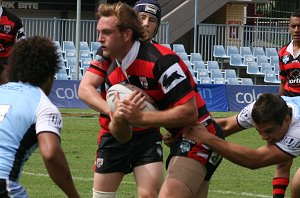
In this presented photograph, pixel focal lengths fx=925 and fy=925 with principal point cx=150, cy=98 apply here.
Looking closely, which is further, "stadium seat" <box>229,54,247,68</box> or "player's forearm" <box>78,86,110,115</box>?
"stadium seat" <box>229,54,247,68</box>

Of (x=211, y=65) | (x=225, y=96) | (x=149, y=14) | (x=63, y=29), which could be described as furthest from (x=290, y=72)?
(x=63, y=29)

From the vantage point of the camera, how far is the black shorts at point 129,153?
7.79 m

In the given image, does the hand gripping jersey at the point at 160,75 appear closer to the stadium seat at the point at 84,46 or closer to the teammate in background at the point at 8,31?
the teammate in background at the point at 8,31

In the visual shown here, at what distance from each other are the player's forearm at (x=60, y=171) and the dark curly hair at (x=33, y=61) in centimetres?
51

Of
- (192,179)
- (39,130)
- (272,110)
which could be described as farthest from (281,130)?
(39,130)

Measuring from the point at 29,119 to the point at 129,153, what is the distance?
2.37m

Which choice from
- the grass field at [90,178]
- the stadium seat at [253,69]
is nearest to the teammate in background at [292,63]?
the grass field at [90,178]

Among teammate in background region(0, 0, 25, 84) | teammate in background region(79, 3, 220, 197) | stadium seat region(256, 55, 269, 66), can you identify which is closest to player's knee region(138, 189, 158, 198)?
teammate in background region(79, 3, 220, 197)

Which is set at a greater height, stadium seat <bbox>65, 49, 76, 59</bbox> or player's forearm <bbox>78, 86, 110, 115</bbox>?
player's forearm <bbox>78, 86, 110, 115</bbox>

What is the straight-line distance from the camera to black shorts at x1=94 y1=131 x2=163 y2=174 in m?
7.79

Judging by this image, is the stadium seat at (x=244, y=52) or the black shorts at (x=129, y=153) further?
the stadium seat at (x=244, y=52)

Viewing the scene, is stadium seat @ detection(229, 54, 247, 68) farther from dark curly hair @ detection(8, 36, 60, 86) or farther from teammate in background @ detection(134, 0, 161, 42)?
dark curly hair @ detection(8, 36, 60, 86)

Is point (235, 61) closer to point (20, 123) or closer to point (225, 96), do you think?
point (225, 96)

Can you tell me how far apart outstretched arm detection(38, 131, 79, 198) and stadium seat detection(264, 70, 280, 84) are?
80.7 feet
